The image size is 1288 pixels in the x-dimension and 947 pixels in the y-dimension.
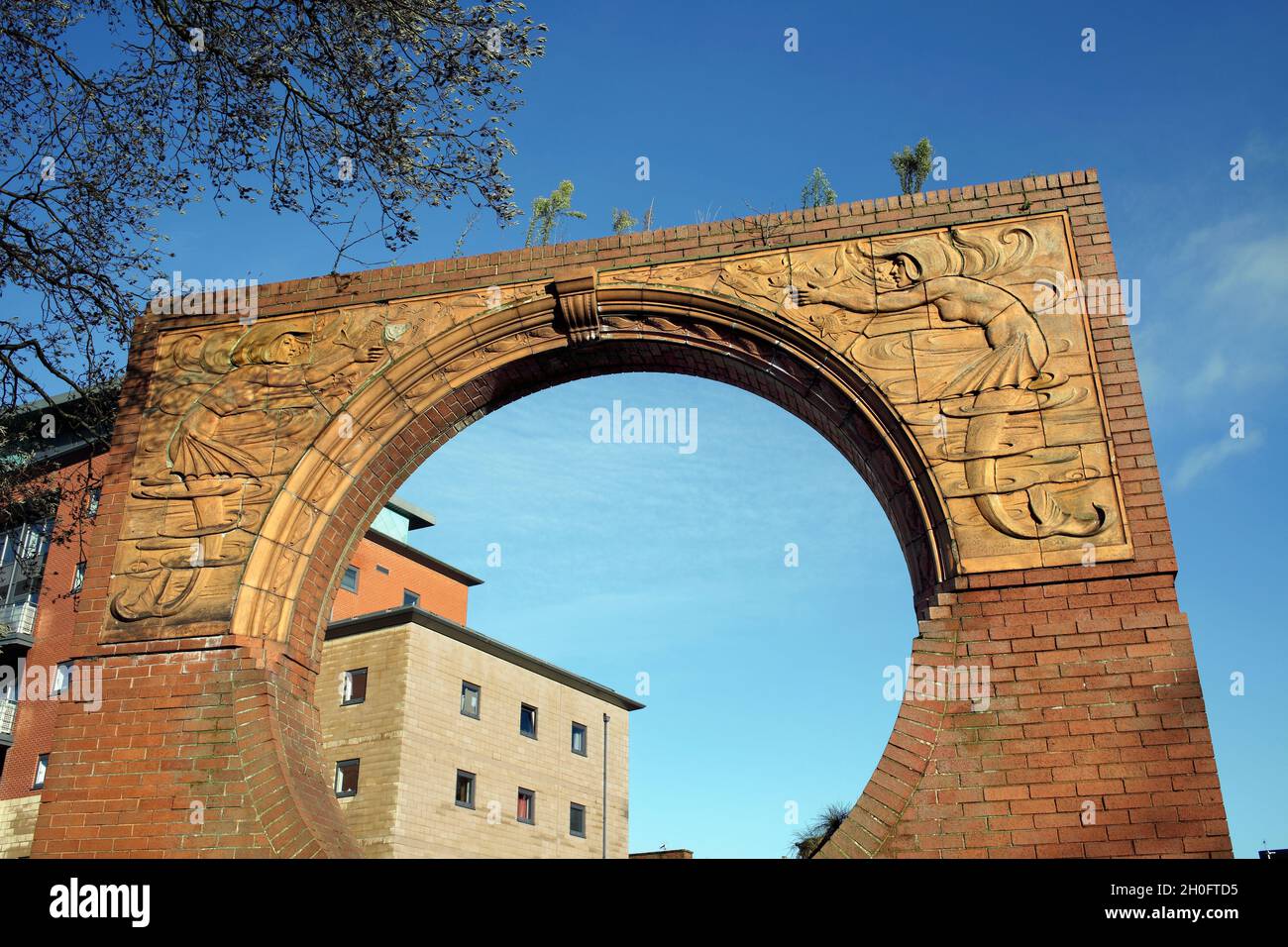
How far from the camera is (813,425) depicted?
853 centimetres

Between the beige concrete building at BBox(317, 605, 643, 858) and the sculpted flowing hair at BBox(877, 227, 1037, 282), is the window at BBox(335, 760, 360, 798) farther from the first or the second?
the sculpted flowing hair at BBox(877, 227, 1037, 282)

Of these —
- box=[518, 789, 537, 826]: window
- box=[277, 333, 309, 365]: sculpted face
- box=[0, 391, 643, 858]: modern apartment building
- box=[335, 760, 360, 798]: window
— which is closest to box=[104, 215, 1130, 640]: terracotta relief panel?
box=[277, 333, 309, 365]: sculpted face

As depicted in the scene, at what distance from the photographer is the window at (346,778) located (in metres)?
24.5

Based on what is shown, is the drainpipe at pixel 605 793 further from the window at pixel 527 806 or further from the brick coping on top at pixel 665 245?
the brick coping on top at pixel 665 245

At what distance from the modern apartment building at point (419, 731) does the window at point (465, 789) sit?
1.4 inches

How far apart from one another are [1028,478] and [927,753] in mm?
1948

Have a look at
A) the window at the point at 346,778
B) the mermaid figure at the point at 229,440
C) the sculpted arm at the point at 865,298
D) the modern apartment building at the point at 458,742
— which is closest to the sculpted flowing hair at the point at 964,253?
the sculpted arm at the point at 865,298

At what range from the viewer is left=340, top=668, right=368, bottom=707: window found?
25.7 m

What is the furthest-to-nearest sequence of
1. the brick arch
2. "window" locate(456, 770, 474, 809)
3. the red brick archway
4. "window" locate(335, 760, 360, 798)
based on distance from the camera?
"window" locate(456, 770, 474, 809), "window" locate(335, 760, 360, 798), the brick arch, the red brick archway

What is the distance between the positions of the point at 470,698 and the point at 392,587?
7.19 m

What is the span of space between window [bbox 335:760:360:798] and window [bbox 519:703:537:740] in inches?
197

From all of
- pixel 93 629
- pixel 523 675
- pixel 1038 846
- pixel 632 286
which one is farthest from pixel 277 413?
pixel 523 675

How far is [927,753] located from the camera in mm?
6691

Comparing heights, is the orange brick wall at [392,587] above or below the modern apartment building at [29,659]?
above
